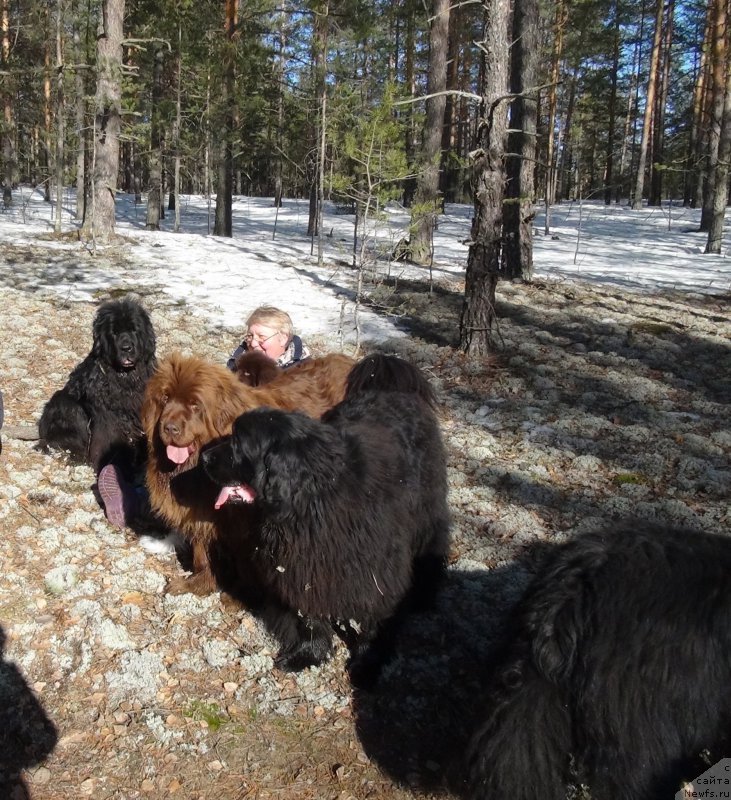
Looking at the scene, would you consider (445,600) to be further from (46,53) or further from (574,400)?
(46,53)

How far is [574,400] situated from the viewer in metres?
7.21

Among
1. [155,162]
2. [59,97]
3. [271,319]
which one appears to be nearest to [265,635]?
[271,319]

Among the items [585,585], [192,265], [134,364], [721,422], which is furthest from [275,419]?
[192,265]

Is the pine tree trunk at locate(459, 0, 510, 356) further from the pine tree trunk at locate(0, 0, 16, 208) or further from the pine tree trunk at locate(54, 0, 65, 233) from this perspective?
the pine tree trunk at locate(0, 0, 16, 208)

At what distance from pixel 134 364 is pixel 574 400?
4.92 metres

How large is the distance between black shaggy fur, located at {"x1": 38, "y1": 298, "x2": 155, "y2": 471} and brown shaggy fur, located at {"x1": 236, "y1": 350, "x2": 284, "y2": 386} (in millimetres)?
778

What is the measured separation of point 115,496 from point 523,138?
10.0 meters

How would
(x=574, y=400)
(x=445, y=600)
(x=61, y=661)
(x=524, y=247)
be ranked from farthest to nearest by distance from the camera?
(x=524, y=247)
(x=574, y=400)
(x=445, y=600)
(x=61, y=661)

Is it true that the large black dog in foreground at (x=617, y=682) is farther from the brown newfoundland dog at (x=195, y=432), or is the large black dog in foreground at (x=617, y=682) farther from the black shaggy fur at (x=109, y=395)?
the black shaggy fur at (x=109, y=395)

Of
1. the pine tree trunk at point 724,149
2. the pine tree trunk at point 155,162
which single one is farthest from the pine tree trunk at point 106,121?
the pine tree trunk at point 724,149

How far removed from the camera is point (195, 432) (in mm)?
3434

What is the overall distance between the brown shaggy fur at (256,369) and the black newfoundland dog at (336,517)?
2.65ft

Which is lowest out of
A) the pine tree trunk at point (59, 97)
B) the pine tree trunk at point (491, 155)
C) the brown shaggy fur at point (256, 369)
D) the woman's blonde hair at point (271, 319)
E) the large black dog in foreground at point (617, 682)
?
the large black dog in foreground at point (617, 682)

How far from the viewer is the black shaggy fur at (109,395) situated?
460cm
